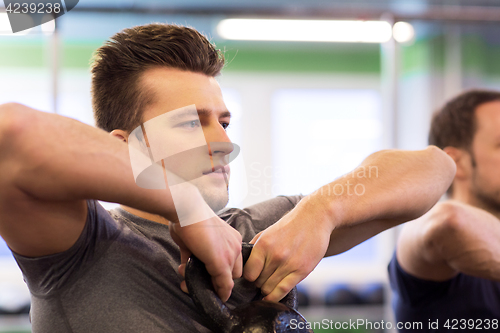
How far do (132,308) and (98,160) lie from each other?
0.33 meters

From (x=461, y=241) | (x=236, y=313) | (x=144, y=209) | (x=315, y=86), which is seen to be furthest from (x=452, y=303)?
(x=315, y=86)

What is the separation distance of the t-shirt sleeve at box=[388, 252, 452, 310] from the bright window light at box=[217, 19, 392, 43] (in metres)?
1.48

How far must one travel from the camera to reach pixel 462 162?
5.01ft

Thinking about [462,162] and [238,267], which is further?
[462,162]

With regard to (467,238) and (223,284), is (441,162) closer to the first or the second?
(467,238)

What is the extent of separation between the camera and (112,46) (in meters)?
0.92

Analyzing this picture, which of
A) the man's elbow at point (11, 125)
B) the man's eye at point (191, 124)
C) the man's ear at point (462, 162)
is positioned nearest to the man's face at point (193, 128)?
the man's eye at point (191, 124)

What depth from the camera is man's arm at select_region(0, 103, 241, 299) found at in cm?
45

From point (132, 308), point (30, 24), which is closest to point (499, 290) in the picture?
point (132, 308)

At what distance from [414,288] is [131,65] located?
1.05m

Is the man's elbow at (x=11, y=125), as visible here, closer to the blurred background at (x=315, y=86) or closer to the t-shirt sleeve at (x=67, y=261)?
the t-shirt sleeve at (x=67, y=261)

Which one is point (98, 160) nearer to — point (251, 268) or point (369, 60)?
point (251, 268)

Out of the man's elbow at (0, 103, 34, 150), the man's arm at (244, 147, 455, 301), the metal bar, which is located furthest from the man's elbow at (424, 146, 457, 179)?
Result: the metal bar

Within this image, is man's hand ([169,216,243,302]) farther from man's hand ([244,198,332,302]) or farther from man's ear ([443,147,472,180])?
man's ear ([443,147,472,180])
